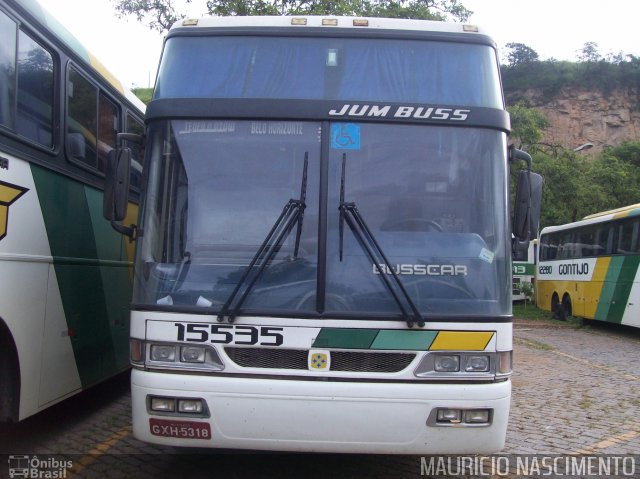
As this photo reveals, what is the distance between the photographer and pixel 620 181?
31734 millimetres

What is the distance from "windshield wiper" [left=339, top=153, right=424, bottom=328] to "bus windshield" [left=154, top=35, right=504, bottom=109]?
674 mm

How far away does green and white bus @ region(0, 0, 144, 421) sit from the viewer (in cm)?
475

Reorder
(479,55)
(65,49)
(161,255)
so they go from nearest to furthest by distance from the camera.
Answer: (161,255), (479,55), (65,49)

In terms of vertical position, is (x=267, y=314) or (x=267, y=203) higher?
(x=267, y=203)

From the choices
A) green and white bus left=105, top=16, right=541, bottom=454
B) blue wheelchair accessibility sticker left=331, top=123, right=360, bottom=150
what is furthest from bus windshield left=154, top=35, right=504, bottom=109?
blue wheelchair accessibility sticker left=331, top=123, right=360, bottom=150

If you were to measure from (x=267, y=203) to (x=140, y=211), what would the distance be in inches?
34.6

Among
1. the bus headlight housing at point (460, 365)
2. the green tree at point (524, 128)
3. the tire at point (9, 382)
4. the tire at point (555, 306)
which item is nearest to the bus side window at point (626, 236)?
the tire at point (555, 306)

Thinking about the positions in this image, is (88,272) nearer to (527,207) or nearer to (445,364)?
(445,364)

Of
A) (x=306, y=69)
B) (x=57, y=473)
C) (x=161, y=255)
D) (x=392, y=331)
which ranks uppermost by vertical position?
(x=306, y=69)

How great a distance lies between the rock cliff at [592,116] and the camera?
5428 cm

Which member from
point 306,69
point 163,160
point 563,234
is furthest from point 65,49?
point 563,234

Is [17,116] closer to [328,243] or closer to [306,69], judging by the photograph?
[306,69]

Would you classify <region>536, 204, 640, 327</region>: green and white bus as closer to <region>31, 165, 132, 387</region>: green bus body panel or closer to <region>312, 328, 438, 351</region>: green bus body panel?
<region>31, 165, 132, 387</region>: green bus body panel
